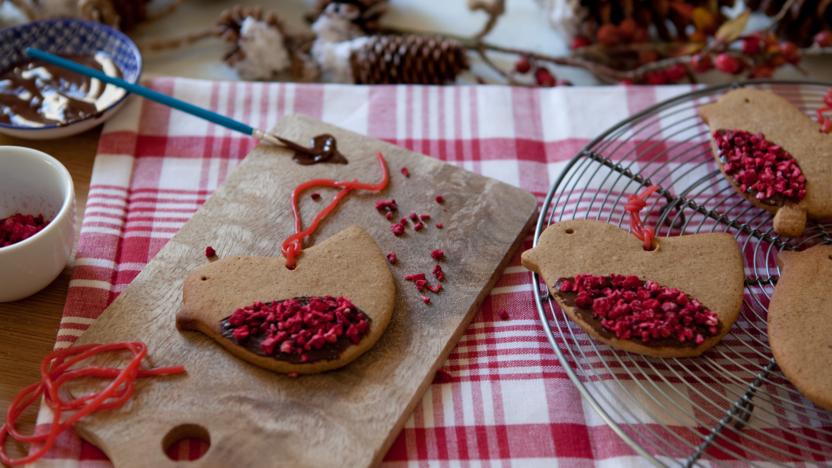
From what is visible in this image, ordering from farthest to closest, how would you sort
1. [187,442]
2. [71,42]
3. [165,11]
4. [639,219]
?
1. [165,11]
2. [71,42]
3. [639,219]
4. [187,442]

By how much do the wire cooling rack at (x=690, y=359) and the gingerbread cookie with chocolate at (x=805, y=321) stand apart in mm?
41

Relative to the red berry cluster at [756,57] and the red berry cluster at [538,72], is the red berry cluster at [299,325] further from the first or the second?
the red berry cluster at [756,57]

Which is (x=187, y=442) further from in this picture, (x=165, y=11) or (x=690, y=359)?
(x=165, y=11)

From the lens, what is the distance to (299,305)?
114 centimetres

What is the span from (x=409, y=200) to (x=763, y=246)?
2.03 feet

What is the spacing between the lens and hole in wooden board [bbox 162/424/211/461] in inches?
41.5

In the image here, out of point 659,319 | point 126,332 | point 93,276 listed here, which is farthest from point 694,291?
point 93,276

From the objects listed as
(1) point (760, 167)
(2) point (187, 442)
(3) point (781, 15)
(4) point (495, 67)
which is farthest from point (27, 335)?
(3) point (781, 15)

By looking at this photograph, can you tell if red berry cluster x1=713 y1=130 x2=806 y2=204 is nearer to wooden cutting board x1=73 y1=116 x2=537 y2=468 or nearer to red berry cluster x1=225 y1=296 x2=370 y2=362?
wooden cutting board x1=73 y1=116 x2=537 y2=468

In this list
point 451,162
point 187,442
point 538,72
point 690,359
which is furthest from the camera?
point 538,72

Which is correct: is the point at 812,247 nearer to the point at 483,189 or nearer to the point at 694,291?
the point at 694,291

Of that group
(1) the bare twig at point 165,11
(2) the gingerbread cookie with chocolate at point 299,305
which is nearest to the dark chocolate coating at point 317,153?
(2) the gingerbread cookie with chocolate at point 299,305

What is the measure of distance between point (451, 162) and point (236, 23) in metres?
0.65

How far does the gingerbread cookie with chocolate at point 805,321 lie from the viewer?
106 centimetres
